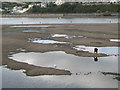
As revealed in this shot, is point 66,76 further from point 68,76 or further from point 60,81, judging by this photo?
point 60,81

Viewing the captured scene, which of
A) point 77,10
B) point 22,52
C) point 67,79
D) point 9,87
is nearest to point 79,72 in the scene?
point 67,79

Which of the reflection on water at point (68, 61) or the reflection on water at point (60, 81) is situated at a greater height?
the reflection on water at point (68, 61)

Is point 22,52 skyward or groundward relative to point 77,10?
groundward

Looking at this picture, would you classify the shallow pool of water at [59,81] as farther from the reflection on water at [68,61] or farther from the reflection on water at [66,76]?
the reflection on water at [68,61]

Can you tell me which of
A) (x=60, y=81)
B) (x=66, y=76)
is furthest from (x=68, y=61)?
(x=60, y=81)

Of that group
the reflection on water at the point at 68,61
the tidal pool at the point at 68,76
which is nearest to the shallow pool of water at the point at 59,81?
the tidal pool at the point at 68,76

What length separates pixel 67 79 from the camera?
1402 cm

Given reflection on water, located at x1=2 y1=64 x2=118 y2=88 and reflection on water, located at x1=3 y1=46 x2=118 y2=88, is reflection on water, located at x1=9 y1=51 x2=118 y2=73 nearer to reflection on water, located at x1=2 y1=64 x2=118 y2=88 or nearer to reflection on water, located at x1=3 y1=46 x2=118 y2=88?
reflection on water, located at x1=3 y1=46 x2=118 y2=88

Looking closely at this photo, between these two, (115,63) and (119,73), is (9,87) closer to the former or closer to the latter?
(119,73)

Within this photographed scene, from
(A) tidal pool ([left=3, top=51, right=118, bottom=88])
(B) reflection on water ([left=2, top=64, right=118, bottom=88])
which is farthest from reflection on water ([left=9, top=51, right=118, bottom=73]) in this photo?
(B) reflection on water ([left=2, top=64, right=118, bottom=88])

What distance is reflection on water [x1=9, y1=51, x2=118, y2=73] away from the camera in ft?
54.0

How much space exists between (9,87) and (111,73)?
7.90 meters

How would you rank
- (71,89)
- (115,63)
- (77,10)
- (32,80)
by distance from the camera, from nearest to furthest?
(71,89)
(32,80)
(115,63)
(77,10)

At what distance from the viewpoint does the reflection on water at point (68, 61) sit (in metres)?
16.5
